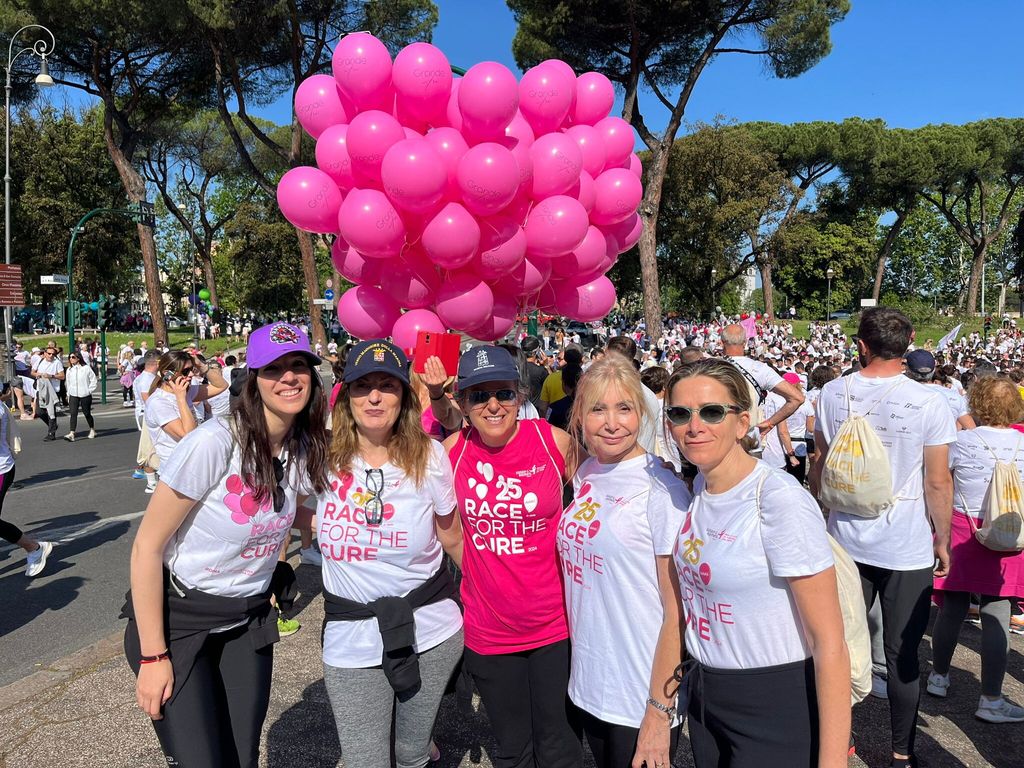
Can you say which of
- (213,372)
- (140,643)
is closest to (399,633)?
(140,643)

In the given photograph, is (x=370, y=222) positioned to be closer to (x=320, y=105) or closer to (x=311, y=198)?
(x=311, y=198)

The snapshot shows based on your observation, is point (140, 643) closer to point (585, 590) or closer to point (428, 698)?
point (428, 698)

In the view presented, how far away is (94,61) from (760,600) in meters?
23.6

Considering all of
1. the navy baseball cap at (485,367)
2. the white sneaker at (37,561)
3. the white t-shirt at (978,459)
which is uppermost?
the navy baseball cap at (485,367)

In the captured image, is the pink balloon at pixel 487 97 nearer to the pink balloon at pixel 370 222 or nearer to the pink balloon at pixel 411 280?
the pink balloon at pixel 370 222

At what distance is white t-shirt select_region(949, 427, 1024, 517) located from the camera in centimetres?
327

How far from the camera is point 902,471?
2766 millimetres

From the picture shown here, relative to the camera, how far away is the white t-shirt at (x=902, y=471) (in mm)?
2693

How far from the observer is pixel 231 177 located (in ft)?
140

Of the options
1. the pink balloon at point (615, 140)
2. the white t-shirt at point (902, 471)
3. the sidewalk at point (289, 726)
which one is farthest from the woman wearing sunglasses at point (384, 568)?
the pink balloon at point (615, 140)

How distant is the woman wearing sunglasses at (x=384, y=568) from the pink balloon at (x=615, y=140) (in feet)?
9.13

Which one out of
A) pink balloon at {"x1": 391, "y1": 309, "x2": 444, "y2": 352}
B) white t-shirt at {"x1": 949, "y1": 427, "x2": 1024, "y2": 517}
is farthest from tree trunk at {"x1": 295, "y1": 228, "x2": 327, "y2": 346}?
white t-shirt at {"x1": 949, "y1": 427, "x2": 1024, "y2": 517}

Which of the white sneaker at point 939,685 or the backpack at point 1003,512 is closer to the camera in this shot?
the backpack at point 1003,512

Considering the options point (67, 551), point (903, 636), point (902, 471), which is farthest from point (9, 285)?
point (903, 636)
